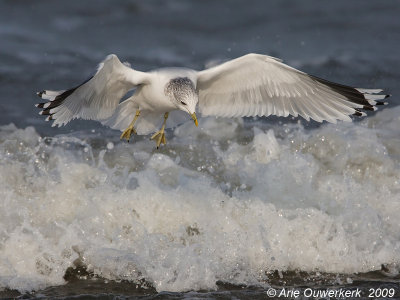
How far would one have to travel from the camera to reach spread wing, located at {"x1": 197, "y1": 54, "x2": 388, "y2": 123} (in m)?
5.48

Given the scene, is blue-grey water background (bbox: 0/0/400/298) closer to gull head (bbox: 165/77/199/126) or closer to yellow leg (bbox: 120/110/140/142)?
yellow leg (bbox: 120/110/140/142)

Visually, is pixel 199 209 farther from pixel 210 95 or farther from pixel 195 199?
pixel 210 95

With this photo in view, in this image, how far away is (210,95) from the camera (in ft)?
19.5

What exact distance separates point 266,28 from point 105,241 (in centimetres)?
660

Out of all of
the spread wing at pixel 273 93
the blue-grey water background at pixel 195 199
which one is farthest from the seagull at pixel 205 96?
the blue-grey water background at pixel 195 199

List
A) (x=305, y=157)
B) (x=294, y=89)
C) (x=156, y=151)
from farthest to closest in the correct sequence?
1. (x=156, y=151)
2. (x=305, y=157)
3. (x=294, y=89)

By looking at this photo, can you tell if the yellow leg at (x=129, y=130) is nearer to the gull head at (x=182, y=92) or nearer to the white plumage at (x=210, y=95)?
the white plumage at (x=210, y=95)

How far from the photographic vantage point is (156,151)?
6988mm

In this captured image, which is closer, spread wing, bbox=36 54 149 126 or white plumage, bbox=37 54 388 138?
spread wing, bbox=36 54 149 126

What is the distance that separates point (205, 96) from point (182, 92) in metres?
0.79

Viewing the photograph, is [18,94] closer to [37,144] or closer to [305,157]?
[37,144]

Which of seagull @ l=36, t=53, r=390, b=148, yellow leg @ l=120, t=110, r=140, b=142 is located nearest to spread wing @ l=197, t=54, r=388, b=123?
seagull @ l=36, t=53, r=390, b=148

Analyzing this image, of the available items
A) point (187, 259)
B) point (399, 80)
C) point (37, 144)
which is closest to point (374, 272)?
point (187, 259)

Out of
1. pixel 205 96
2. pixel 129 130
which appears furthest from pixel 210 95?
pixel 129 130
